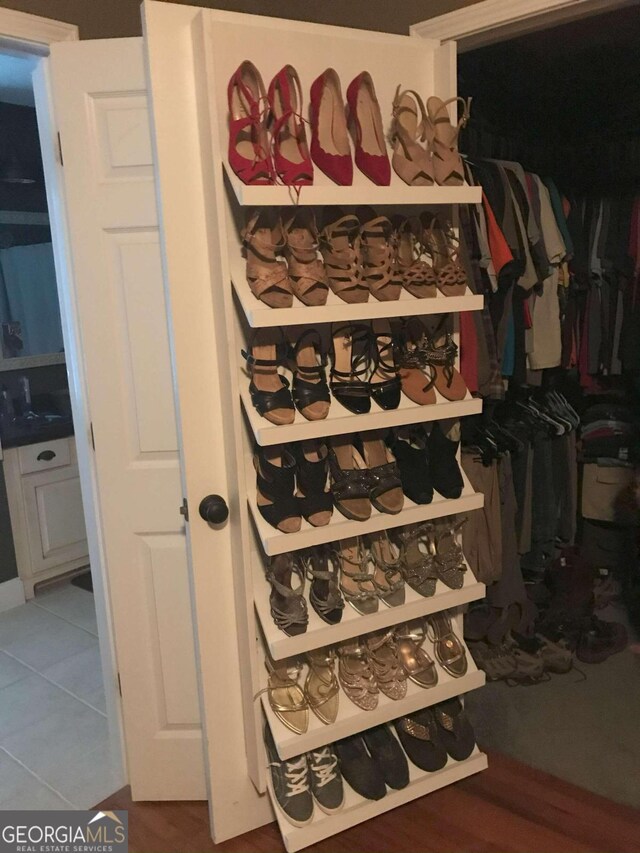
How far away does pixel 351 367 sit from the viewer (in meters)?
1.63

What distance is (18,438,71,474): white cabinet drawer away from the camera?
10.8ft

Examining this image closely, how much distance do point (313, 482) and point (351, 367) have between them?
303 mm

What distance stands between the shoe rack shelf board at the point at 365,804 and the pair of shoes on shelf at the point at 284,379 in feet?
3.28

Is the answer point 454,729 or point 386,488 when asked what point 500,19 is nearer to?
point 386,488

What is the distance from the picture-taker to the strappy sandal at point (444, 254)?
164 cm

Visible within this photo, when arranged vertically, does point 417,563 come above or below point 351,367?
below

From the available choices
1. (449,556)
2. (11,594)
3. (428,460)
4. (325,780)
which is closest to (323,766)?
(325,780)

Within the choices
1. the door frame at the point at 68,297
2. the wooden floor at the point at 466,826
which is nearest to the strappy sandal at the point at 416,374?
the door frame at the point at 68,297

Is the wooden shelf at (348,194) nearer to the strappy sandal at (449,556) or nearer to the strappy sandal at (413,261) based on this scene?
the strappy sandal at (413,261)

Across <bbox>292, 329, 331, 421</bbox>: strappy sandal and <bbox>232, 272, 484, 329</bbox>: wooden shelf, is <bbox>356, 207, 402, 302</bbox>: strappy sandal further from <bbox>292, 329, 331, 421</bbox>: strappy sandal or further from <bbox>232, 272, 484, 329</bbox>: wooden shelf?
<bbox>292, 329, 331, 421</bbox>: strappy sandal

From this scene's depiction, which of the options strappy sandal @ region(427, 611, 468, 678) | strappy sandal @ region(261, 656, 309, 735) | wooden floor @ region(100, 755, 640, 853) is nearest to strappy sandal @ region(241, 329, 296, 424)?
strappy sandal @ region(261, 656, 309, 735)

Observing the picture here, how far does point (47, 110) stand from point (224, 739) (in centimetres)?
170

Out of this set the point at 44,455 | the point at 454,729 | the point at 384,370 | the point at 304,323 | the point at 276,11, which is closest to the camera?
the point at 304,323

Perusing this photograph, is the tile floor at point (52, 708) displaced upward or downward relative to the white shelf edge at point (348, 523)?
downward
